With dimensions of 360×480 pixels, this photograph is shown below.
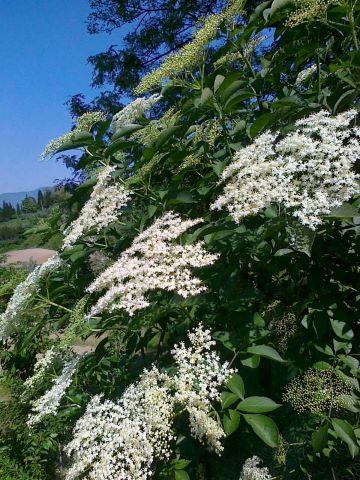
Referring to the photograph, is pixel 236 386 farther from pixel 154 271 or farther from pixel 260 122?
pixel 260 122

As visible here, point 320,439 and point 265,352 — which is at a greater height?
point 265,352

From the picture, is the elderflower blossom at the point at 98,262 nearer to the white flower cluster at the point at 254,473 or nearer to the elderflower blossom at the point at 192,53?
the elderflower blossom at the point at 192,53

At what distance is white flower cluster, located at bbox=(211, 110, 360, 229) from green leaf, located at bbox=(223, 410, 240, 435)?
0.66 meters

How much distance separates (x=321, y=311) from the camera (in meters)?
1.69

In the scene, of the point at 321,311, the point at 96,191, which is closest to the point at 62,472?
the point at 96,191

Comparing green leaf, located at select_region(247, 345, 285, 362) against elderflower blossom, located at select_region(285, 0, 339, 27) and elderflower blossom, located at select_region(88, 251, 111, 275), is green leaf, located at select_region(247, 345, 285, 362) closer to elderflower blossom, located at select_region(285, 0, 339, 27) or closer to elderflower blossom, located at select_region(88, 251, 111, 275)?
elderflower blossom, located at select_region(88, 251, 111, 275)

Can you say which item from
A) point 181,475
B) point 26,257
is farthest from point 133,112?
point 26,257

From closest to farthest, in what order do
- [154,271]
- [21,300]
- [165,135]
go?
[154,271], [165,135], [21,300]

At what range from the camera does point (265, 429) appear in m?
1.50

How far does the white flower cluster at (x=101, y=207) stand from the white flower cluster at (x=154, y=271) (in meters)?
0.26

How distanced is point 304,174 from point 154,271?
0.64m

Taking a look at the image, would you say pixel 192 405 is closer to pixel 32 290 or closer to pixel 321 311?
pixel 321 311

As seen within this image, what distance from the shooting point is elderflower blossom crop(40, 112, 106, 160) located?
2.21m

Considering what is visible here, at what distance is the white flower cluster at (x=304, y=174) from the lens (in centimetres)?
146
